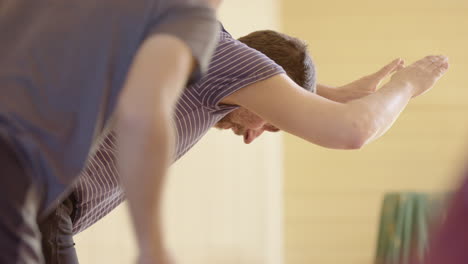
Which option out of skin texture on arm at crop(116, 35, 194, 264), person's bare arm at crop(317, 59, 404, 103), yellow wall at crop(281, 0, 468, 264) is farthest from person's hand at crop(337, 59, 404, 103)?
yellow wall at crop(281, 0, 468, 264)

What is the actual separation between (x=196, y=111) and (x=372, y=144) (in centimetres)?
304

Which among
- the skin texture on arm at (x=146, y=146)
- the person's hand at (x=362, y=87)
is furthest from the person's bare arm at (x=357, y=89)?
the skin texture on arm at (x=146, y=146)

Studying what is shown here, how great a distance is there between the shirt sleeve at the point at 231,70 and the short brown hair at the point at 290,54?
0.23 metres

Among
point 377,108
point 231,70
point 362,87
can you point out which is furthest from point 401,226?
point 231,70

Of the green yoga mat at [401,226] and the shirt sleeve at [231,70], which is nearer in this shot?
the shirt sleeve at [231,70]

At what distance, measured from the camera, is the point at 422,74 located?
1.42 m

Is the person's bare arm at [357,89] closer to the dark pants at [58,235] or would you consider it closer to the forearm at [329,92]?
the forearm at [329,92]

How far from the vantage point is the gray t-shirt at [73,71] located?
0.75 m

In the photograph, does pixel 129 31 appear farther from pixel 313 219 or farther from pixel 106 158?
pixel 313 219

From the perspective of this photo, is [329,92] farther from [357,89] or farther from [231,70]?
[231,70]

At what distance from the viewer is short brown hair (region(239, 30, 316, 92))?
1.45 m

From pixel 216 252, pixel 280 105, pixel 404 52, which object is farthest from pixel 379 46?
pixel 280 105

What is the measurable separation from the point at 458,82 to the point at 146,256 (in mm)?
3815

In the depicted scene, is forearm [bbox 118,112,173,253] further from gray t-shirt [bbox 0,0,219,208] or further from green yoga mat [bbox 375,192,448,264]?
green yoga mat [bbox 375,192,448,264]
